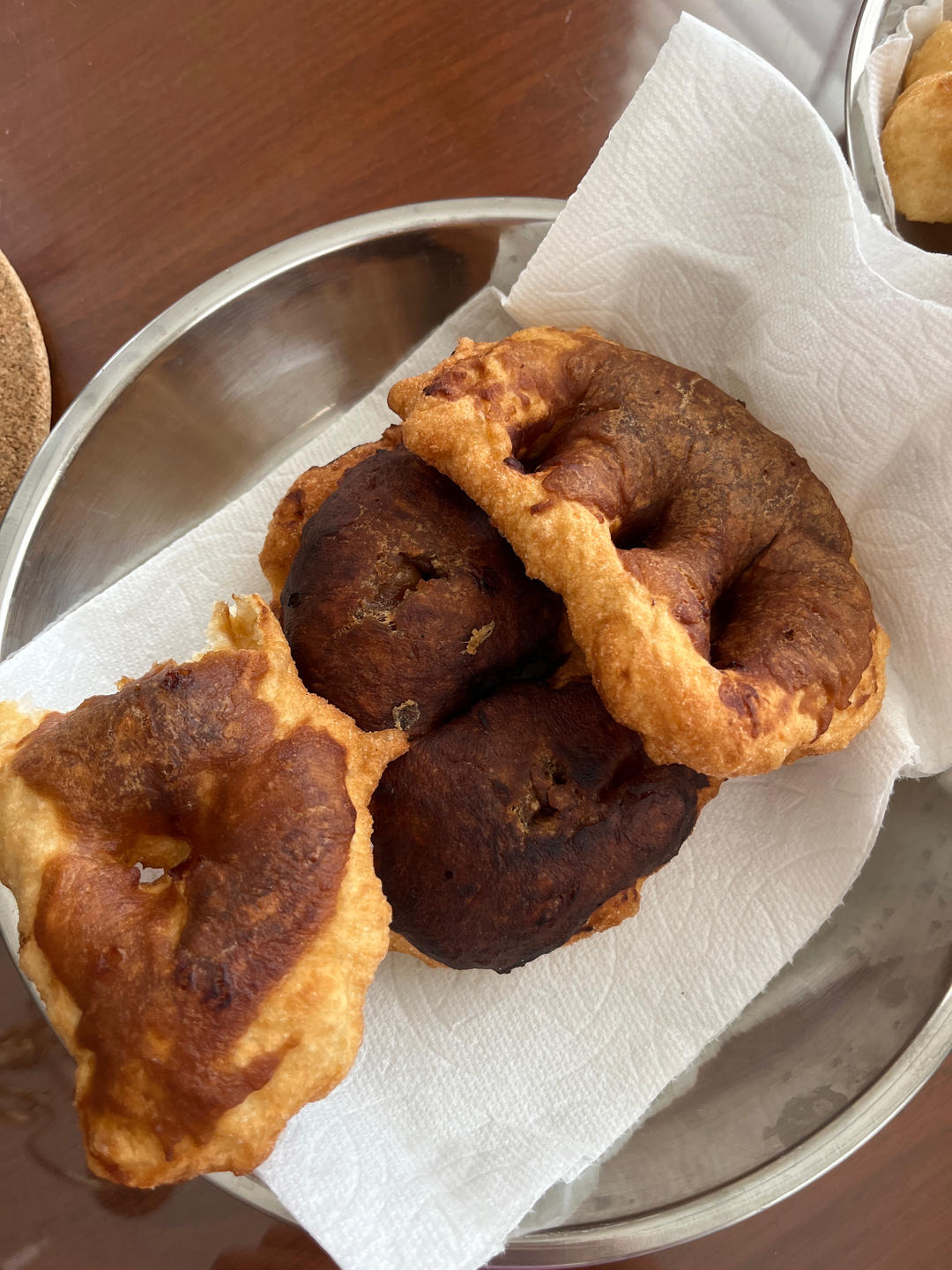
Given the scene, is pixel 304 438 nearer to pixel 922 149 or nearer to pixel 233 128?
pixel 233 128

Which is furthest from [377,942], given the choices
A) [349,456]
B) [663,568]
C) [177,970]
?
[349,456]

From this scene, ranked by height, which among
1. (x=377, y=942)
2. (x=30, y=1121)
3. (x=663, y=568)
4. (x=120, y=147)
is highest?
(x=120, y=147)

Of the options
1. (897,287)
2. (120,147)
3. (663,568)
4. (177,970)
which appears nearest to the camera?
(177,970)

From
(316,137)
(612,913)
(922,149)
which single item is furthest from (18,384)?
(922,149)

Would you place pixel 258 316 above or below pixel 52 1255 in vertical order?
above

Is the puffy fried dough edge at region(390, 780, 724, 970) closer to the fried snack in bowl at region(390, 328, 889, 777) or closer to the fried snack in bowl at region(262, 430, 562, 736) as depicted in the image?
the fried snack in bowl at region(390, 328, 889, 777)

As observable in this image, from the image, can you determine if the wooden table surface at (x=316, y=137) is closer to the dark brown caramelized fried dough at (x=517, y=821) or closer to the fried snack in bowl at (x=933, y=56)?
the fried snack in bowl at (x=933, y=56)

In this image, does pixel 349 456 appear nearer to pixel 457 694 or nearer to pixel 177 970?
pixel 457 694
